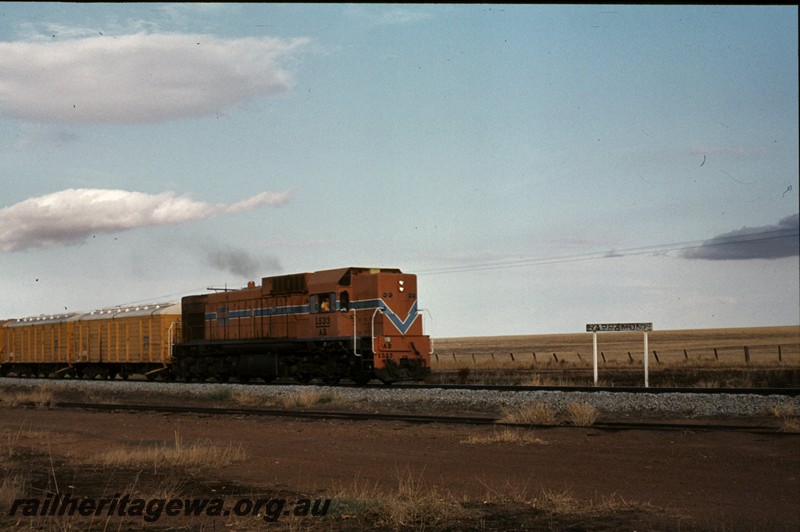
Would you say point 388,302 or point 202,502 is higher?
point 388,302

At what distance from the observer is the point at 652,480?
12.3 meters

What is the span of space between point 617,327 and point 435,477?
17.1 meters

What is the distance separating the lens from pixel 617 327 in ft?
92.9

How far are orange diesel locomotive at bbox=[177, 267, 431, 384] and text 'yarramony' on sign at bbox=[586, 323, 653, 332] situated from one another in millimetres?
6010

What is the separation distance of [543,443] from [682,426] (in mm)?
3582

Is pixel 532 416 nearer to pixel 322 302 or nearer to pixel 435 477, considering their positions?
pixel 435 477

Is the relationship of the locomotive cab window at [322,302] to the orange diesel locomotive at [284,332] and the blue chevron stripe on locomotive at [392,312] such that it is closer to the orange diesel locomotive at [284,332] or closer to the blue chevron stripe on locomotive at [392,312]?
the orange diesel locomotive at [284,332]

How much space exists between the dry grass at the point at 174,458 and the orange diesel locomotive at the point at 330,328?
46.9 feet

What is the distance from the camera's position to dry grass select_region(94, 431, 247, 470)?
46.4 feet

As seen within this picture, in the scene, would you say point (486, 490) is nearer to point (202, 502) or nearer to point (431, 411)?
point (202, 502)

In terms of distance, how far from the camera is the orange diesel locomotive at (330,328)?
29.6m

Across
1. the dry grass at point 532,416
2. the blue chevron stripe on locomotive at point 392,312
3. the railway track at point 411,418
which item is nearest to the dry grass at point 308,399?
the railway track at point 411,418

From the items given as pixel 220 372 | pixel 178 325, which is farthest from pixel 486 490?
pixel 178 325

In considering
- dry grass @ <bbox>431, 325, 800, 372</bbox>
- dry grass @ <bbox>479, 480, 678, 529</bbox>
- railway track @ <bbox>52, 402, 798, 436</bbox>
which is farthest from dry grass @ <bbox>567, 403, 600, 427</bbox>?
dry grass @ <bbox>431, 325, 800, 372</bbox>
